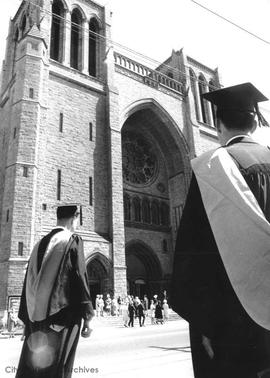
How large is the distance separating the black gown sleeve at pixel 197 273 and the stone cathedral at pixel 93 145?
14178 millimetres

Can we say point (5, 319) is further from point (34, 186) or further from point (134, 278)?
point (134, 278)

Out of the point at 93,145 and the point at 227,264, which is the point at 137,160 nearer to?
the point at 93,145

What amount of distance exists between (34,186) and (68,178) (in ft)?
9.17

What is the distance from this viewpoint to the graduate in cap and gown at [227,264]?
3.88 feet

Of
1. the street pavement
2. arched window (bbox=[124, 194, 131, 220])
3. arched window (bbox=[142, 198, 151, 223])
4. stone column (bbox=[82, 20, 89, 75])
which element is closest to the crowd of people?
arched window (bbox=[124, 194, 131, 220])

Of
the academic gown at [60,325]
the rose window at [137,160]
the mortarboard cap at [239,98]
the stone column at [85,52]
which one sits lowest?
the academic gown at [60,325]

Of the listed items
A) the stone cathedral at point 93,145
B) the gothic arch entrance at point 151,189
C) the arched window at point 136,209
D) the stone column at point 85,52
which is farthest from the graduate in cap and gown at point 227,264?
the arched window at point 136,209

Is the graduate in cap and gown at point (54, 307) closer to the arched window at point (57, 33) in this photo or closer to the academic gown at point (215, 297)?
the academic gown at point (215, 297)

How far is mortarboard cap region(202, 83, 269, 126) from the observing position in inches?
64.8

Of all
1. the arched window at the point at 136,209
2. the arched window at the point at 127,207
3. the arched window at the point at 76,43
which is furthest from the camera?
the arched window at the point at 136,209

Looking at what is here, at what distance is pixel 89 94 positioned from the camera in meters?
20.8

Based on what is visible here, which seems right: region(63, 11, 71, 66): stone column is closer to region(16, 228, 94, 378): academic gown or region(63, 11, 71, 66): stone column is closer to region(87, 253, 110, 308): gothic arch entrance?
region(87, 253, 110, 308): gothic arch entrance

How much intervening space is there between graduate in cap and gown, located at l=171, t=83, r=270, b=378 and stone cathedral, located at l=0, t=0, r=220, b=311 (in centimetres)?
1419

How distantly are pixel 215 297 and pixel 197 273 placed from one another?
4.3 inches
